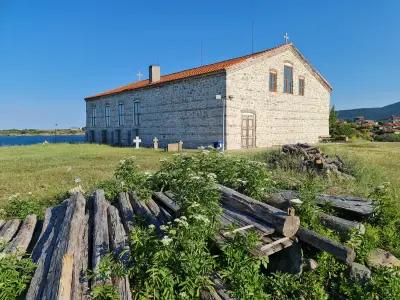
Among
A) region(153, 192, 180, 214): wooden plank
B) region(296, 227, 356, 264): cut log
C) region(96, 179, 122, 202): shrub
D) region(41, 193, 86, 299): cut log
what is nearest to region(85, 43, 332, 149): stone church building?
region(96, 179, 122, 202): shrub

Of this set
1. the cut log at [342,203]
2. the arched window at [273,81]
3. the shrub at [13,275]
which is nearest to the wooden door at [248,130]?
the arched window at [273,81]

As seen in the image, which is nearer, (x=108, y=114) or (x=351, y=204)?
(x=351, y=204)

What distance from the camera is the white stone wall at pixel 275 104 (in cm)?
2388

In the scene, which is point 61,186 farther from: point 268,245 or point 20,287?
point 268,245

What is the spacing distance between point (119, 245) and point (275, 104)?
2408 cm

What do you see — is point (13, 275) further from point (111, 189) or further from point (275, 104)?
point (275, 104)

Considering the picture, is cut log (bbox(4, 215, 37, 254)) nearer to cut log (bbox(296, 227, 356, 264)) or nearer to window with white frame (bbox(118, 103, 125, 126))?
cut log (bbox(296, 227, 356, 264))

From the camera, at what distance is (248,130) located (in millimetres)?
25266

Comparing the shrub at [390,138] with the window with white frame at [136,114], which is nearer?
the window with white frame at [136,114]

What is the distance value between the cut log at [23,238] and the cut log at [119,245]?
130 cm

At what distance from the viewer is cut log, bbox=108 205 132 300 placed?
12.5 ft

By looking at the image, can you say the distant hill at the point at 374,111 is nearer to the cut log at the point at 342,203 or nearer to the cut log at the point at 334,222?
the cut log at the point at 342,203

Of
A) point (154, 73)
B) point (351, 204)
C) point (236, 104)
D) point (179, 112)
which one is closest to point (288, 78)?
point (236, 104)

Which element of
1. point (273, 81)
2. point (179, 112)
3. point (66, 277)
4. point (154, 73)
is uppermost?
point (154, 73)
